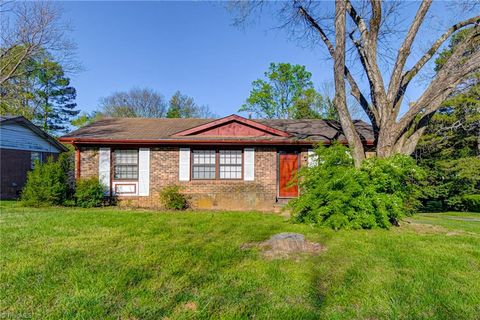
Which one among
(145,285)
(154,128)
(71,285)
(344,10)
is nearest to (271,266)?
(145,285)

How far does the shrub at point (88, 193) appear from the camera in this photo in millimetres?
10773

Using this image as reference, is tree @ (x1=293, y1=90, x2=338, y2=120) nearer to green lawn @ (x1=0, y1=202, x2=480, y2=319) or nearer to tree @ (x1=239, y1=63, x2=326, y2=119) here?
tree @ (x1=239, y1=63, x2=326, y2=119)

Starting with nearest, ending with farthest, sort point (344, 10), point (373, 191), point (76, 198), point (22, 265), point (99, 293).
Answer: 1. point (99, 293)
2. point (22, 265)
3. point (373, 191)
4. point (344, 10)
5. point (76, 198)

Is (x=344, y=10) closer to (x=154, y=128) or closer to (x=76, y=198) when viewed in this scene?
(x=154, y=128)

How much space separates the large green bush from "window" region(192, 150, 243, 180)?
436cm

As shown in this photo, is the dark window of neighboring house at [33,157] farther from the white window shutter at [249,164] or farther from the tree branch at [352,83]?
the tree branch at [352,83]

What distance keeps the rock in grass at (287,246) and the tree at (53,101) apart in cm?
3451

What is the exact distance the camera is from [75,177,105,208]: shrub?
1077 cm

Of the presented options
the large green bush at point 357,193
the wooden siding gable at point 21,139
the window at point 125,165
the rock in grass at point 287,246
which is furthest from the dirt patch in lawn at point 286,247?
the wooden siding gable at point 21,139

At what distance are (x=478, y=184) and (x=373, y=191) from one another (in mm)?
16933

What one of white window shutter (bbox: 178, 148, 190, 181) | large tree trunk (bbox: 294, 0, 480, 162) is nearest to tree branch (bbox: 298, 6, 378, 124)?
large tree trunk (bbox: 294, 0, 480, 162)

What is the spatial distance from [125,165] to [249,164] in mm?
5080

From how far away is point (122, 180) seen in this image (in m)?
11.5

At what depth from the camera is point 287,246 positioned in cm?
502
